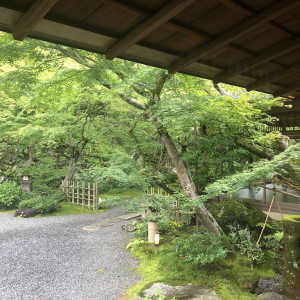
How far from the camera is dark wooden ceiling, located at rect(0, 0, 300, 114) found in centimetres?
164

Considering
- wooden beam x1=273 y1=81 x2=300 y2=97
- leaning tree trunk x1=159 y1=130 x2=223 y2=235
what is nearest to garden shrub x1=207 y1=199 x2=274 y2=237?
leaning tree trunk x1=159 y1=130 x2=223 y2=235

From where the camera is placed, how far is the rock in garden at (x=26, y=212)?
1172 cm

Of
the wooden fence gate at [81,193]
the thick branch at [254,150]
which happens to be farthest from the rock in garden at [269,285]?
the wooden fence gate at [81,193]

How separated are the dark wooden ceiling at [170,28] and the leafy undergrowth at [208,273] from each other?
14.7ft

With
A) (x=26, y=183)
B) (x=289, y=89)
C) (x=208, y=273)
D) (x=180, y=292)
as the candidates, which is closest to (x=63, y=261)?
(x=180, y=292)

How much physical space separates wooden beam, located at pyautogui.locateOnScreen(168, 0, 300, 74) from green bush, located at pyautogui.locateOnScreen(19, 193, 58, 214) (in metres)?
11.7

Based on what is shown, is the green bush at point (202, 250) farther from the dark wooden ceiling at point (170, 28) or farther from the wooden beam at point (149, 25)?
the wooden beam at point (149, 25)

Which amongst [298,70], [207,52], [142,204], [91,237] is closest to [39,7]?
[207,52]

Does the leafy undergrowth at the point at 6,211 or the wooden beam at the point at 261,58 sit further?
the leafy undergrowth at the point at 6,211

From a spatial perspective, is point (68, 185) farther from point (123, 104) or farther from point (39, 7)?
point (39, 7)

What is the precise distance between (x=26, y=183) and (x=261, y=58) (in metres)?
13.8

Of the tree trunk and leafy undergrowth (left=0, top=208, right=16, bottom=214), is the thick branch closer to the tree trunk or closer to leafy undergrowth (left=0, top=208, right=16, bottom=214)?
the tree trunk

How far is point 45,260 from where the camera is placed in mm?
7012

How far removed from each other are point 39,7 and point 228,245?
22.8 ft
